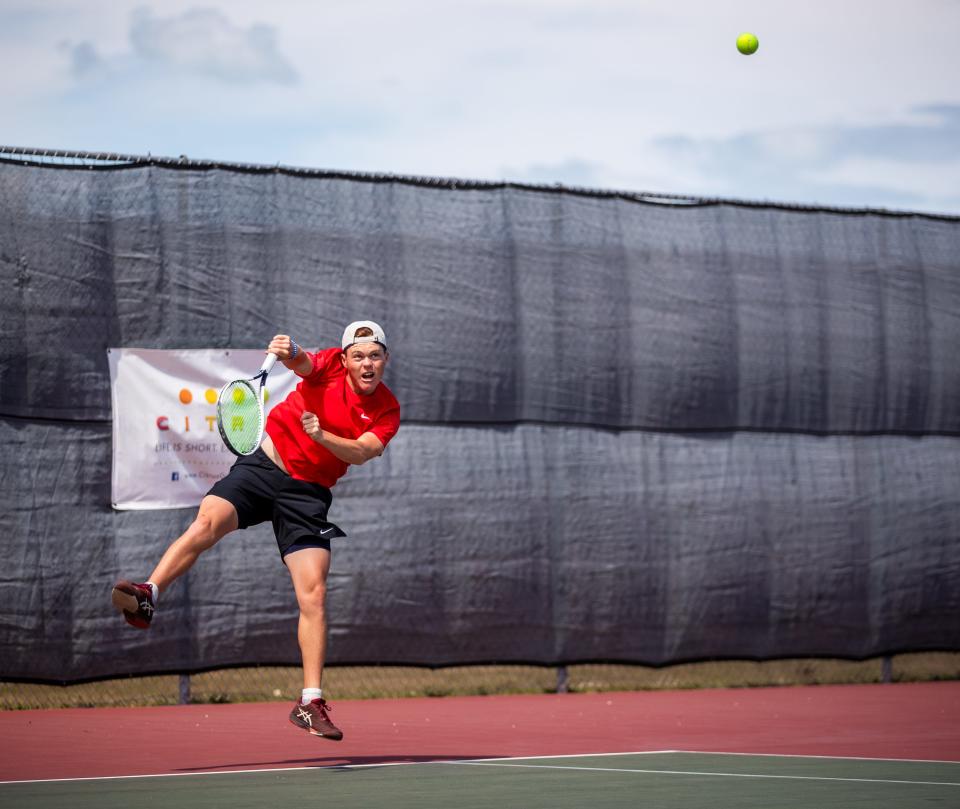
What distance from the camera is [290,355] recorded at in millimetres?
5707

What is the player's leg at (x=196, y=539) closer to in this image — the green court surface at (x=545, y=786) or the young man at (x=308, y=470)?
the young man at (x=308, y=470)

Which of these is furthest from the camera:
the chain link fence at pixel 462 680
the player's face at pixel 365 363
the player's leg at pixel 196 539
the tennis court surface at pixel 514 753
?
the chain link fence at pixel 462 680

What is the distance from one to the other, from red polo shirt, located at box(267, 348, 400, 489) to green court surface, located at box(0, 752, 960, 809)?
1122 mm

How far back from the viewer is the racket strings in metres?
6.06

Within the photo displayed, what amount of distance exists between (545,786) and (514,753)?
49.7 inches

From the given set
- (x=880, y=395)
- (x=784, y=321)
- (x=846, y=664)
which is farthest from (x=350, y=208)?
(x=846, y=664)

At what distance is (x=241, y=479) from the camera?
5988 millimetres

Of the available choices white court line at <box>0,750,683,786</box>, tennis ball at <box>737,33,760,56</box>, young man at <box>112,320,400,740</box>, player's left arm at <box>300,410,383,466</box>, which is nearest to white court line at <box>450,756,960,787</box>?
white court line at <box>0,750,683,786</box>

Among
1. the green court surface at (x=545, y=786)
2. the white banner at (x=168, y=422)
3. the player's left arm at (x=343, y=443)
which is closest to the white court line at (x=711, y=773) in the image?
the green court surface at (x=545, y=786)

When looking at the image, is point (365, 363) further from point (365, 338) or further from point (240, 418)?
point (240, 418)

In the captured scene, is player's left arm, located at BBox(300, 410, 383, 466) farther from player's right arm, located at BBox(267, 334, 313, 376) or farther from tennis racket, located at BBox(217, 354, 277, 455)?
tennis racket, located at BBox(217, 354, 277, 455)

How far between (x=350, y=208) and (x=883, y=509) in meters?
3.94

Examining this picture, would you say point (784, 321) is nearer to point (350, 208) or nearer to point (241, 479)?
point (350, 208)

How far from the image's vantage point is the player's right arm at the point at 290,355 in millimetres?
5609
